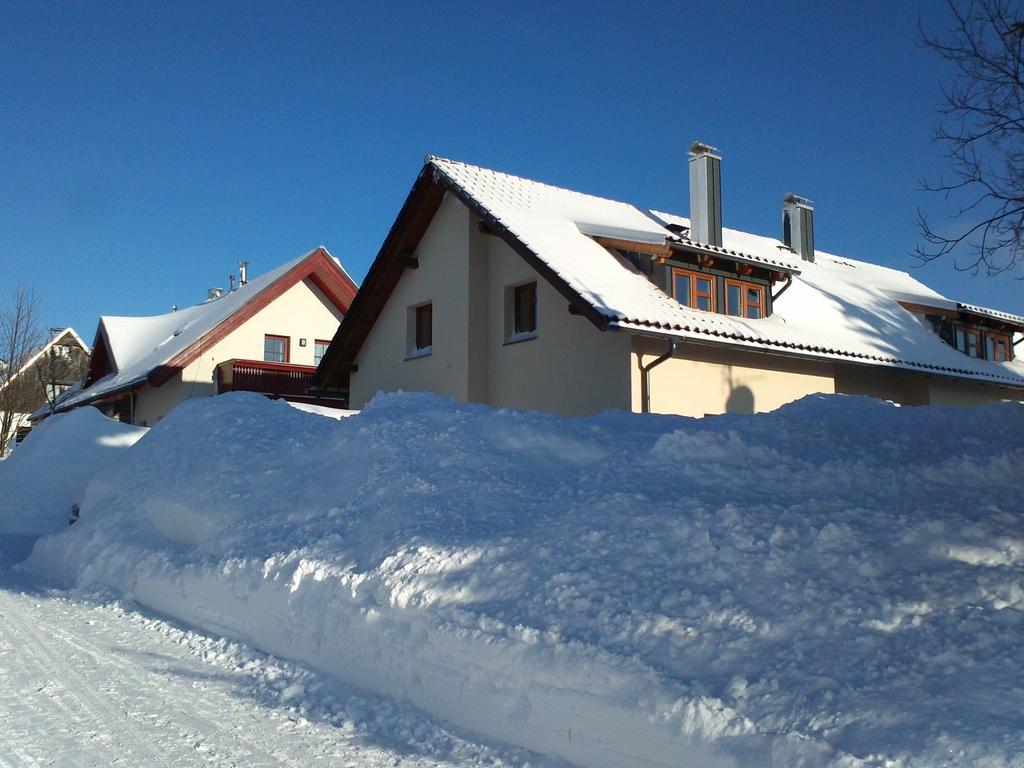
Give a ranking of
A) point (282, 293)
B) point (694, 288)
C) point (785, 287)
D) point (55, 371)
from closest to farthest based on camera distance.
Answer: point (694, 288) < point (785, 287) < point (282, 293) < point (55, 371)

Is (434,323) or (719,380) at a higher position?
(434,323)

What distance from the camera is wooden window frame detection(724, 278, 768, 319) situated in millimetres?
17328

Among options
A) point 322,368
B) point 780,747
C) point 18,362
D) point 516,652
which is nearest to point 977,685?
point 780,747

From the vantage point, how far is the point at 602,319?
13656mm

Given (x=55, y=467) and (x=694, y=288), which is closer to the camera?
(x=694, y=288)

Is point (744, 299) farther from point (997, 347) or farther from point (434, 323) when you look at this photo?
point (997, 347)

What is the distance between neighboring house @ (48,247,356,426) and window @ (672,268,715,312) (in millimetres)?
12001

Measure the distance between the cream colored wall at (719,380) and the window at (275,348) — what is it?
15873mm

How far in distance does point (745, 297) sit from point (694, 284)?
1.32 metres

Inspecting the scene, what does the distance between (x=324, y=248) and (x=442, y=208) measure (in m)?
10.6

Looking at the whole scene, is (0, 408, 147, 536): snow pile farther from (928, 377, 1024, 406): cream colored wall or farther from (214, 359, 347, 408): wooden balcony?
(928, 377, 1024, 406): cream colored wall

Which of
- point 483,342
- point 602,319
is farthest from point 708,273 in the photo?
point 483,342

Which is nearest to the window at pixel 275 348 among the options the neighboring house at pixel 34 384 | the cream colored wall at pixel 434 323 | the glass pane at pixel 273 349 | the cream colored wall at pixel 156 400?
the glass pane at pixel 273 349

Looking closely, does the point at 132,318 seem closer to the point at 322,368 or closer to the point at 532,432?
the point at 322,368
